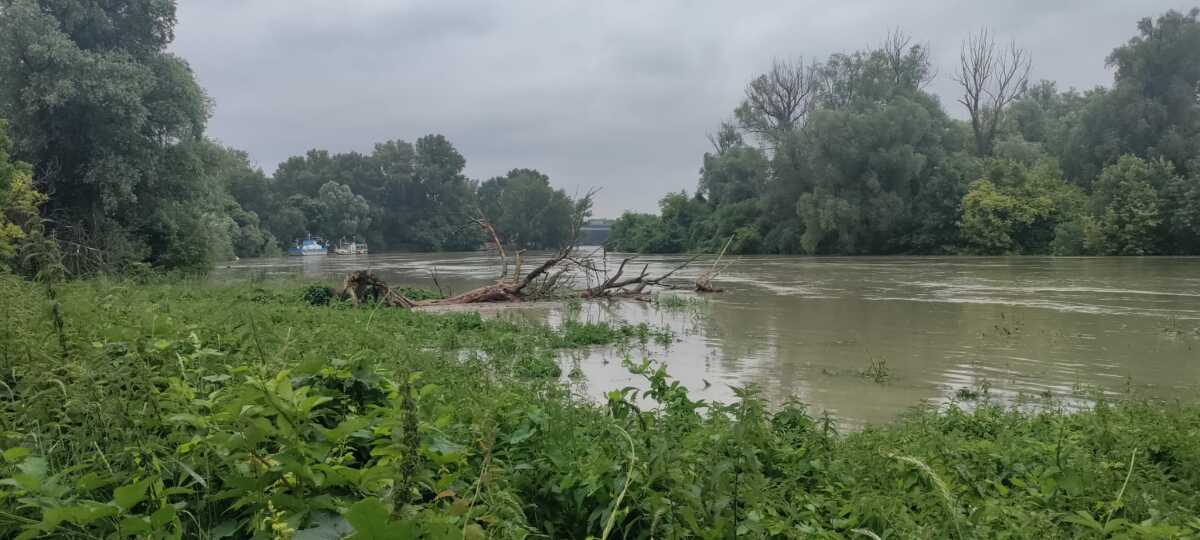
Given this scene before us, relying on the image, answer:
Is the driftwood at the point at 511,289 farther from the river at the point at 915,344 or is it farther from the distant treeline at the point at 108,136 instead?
the distant treeline at the point at 108,136

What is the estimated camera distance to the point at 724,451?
324 cm

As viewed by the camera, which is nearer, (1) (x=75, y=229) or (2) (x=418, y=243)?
(1) (x=75, y=229)

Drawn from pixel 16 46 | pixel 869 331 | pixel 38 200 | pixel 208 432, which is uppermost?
pixel 16 46

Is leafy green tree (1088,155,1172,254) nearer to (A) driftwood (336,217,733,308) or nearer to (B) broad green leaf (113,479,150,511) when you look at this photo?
(A) driftwood (336,217,733,308)

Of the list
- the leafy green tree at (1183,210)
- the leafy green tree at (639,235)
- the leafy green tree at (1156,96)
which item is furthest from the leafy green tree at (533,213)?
the leafy green tree at (1183,210)

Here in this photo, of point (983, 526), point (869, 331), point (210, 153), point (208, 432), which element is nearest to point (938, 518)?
point (983, 526)

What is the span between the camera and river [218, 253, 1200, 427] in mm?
7523

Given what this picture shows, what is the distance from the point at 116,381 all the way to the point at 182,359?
2.85ft

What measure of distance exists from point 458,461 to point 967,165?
2279 inches

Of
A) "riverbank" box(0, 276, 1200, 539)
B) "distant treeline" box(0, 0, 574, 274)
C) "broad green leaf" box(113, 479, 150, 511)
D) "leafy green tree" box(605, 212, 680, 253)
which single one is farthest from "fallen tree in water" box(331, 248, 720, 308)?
"leafy green tree" box(605, 212, 680, 253)

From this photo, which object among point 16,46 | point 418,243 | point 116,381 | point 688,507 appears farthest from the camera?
point 418,243

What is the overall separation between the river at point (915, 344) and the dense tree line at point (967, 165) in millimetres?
24352

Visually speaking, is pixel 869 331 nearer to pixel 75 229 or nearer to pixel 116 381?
pixel 116 381

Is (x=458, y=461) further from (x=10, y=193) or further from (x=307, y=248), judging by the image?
(x=307, y=248)
